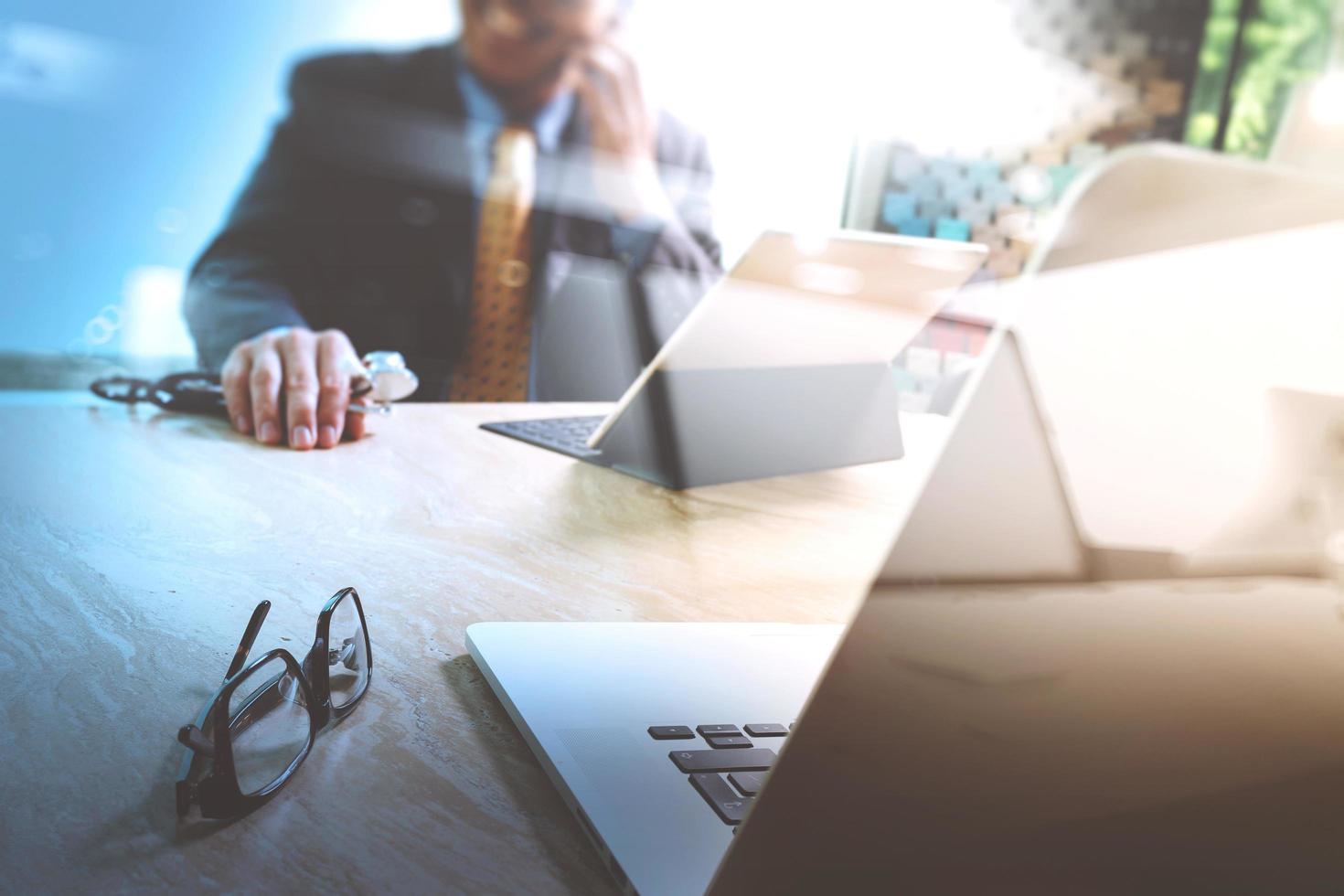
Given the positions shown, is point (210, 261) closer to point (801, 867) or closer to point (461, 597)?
point (461, 597)

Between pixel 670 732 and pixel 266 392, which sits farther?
pixel 266 392

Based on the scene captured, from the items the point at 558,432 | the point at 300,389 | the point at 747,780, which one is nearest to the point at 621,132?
the point at 558,432

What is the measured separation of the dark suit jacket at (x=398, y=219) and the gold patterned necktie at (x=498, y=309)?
37 mm

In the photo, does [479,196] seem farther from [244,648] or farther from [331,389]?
[244,648]

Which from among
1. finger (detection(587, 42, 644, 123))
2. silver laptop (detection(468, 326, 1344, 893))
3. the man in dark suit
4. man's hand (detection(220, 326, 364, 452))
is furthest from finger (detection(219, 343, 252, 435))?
finger (detection(587, 42, 644, 123))

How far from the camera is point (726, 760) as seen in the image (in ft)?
1.20

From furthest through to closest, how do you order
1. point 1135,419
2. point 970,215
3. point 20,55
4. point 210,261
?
point 970,215 < point 20,55 < point 210,261 < point 1135,419

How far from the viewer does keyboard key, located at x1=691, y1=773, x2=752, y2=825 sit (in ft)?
1.07

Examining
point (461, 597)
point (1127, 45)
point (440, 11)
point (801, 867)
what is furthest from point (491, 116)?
point (801, 867)

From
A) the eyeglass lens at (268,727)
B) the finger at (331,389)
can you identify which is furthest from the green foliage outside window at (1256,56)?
the eyeglass lens at (268,727)

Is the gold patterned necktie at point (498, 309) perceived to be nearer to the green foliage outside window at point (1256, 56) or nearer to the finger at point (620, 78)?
the finger at point (620, 78)

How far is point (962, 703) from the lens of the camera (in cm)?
22

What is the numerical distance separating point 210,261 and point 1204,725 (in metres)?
2.18

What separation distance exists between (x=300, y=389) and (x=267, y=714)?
673mm
